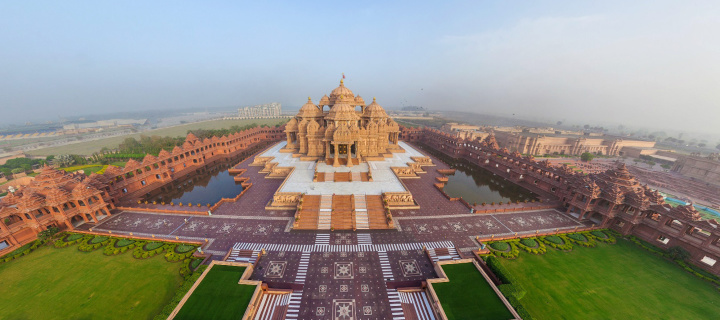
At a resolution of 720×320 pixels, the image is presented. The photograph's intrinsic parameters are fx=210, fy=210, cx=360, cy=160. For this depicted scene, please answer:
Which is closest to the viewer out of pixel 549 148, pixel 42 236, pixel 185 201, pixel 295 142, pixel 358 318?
pixel 358 318

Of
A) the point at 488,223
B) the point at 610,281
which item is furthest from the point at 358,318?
the point at 610,281

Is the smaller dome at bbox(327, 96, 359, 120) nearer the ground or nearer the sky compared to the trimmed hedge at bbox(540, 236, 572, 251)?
nearer the sky

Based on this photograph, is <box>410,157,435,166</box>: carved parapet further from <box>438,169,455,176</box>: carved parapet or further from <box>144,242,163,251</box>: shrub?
<box>144,242,163,251</box>: shrub

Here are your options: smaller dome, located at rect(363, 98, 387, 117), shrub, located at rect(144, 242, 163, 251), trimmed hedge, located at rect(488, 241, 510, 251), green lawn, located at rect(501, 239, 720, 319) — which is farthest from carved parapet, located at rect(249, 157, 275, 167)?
green lawn, located at rect(501, 239, 720, 319)

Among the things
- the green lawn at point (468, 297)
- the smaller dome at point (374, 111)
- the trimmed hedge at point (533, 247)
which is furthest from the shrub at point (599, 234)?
the smaller dome at point (374, 111)

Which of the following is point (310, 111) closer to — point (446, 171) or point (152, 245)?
point (446, 171)

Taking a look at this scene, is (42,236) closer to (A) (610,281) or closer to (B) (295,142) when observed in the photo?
(B) (295,142)

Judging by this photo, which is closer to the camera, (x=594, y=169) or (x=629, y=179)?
(x=629, y=179)
